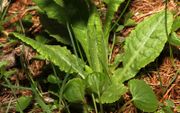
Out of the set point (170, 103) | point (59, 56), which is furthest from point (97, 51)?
point (170, 103)

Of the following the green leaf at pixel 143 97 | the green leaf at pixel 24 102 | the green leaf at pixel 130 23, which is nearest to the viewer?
the green leaf at pixel 143 97

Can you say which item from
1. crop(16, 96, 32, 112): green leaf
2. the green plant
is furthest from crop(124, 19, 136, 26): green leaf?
crop(16, 96, 32, 112): green leaf

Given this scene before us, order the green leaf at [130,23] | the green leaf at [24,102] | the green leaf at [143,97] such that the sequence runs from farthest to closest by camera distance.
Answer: the green leaf at [130,23]
the green leaf at [24,102]
the green leaf at [143,97]

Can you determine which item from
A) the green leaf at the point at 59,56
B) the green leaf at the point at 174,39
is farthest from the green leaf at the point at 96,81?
the green leaf at the point at 174,39

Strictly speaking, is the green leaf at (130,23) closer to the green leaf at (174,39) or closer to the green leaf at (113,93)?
the green leaf at (174,39)

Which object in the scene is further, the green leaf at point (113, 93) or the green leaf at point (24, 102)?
the green leaf at point (24, 102)

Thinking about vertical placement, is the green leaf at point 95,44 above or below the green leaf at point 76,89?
above

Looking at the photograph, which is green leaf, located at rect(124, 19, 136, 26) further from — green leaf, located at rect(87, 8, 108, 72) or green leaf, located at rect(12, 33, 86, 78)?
green leaf, located at rect(12, 33, 86, 78)

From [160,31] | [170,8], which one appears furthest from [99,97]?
[170,8]

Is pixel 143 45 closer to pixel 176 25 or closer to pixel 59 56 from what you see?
pixel 176 25
